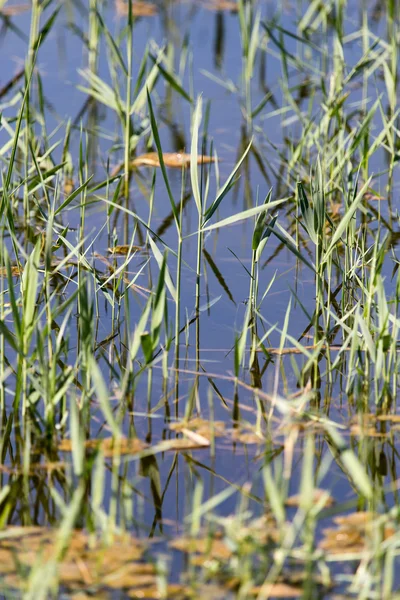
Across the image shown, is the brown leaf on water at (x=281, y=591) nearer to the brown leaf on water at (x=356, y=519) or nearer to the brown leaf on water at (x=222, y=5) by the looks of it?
the brown leaf on water at (x=356, y=519)

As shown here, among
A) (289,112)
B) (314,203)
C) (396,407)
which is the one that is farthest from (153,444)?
(289,112)

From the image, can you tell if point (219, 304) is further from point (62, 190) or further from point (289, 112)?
point (289, 112)

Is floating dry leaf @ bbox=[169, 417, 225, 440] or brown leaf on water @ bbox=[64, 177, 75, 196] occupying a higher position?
brown leaf on water @ bbox=[64, 177, 75, 196]

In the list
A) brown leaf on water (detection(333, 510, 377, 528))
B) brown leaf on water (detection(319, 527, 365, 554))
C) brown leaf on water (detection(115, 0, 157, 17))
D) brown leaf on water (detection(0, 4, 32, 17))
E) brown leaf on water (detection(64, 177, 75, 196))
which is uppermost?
brown leaf on water (detection(115, 0, 157, 17))

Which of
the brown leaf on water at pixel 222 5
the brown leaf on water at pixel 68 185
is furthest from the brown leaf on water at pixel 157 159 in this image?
the brown leaf on water at pixel 222 5

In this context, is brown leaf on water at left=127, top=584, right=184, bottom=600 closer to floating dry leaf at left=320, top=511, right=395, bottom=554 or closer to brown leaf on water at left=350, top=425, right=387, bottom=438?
floating dry leaf at left=320, top=511, right=395, bottom=554

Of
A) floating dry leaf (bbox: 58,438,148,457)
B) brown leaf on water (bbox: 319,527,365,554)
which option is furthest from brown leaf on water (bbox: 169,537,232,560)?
floating dry leaf (bbox: 58,438,148,457)

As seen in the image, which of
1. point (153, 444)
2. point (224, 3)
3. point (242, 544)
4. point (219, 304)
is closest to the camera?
point (242, 544)

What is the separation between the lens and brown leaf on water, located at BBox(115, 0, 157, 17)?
5.67 meters

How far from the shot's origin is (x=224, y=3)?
605 centimetres

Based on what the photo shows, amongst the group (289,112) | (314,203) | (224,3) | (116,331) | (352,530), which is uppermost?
(224,3)

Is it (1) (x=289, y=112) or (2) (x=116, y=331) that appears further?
(1) (x=289, y=112)

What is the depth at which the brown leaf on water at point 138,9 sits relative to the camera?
567cm

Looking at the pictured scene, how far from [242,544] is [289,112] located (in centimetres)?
306
